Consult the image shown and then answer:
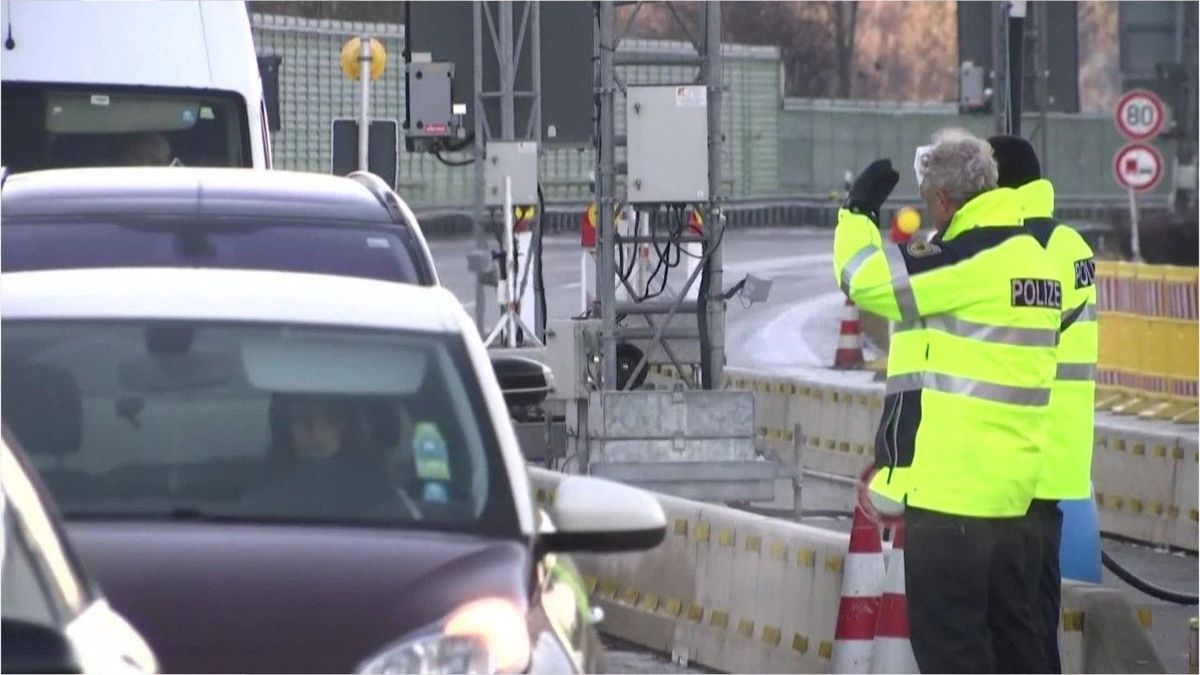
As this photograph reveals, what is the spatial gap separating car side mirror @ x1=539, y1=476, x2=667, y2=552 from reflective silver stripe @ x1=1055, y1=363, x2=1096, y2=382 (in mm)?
2807

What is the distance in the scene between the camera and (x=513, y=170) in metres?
21.7

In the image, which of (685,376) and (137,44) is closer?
(137,44)

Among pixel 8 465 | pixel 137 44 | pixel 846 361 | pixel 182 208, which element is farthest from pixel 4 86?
pixel 846 361

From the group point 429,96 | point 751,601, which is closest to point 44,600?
point 751,601

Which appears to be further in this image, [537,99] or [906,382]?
[537,99]

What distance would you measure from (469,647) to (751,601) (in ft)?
14.9

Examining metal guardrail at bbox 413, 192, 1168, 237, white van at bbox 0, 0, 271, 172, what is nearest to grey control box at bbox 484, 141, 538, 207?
white van at bbox 0, 0, 271, 172

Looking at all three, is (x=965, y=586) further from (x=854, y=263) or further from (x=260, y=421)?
(x=260, y=421)

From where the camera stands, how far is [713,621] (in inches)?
374

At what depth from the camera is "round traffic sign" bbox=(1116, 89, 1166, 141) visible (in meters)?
31.2

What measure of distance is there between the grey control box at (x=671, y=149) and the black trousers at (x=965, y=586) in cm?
705

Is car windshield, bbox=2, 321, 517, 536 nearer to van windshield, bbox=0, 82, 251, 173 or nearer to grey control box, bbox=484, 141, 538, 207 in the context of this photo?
van windshield, bbox=0, 82, 251, 173

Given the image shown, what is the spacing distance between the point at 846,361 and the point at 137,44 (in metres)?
12.5

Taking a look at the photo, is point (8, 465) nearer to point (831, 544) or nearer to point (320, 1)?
point (831, 544)
